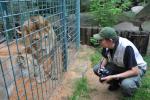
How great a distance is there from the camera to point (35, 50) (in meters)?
3.06

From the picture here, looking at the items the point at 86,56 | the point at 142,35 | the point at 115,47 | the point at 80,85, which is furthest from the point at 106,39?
the point at 142,35

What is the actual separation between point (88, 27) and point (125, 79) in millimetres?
2799

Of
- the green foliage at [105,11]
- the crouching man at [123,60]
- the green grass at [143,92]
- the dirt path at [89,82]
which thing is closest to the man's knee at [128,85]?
the crouching man at [123,60]

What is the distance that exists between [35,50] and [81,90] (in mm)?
964

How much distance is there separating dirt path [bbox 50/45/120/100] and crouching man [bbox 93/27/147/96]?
0.29 m

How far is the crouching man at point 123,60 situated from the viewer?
3.19 metres

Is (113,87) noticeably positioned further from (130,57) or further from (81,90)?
(130,57)

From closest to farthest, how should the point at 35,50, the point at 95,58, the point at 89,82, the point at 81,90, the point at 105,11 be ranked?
1. the point at 35,50
2. the point at 81,90
3. the point at 89,82
4. the point at 95,58
5. the point at 105,11

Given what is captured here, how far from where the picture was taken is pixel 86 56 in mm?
5020

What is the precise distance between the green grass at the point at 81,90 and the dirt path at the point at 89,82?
0.07 meters

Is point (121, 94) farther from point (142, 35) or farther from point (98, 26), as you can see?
point (98, 26)

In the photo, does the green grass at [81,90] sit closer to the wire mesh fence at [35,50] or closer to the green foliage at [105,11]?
the wire mesh fence at [35,50]

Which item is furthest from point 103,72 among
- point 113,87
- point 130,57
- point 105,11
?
point 105,11

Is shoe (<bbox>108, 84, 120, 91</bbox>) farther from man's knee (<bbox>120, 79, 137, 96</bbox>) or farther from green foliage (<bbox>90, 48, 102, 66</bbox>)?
green foliage (<bbox>90, 48, 102, 66</bbox>)
